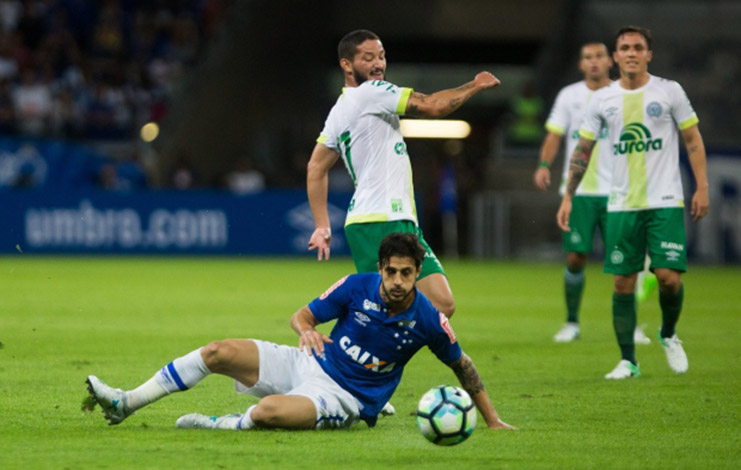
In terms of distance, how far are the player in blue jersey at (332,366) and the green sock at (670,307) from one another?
311cm

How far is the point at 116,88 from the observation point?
90.4 ft

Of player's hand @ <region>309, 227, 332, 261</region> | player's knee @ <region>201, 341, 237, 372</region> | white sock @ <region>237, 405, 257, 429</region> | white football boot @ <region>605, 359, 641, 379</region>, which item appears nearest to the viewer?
player's knee @ <region>201, 341, 237, 372</region>

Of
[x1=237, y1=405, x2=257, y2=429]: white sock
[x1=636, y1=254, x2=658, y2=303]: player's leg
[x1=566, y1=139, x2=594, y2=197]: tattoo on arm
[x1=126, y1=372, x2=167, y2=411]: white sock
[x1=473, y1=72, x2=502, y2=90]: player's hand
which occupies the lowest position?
[x1=636, y1=254, x2=658, y2=303]: player's leg

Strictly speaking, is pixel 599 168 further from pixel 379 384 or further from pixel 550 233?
pixel 550 233

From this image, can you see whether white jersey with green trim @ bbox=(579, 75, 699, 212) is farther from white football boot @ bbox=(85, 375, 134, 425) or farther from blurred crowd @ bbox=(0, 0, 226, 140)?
blurred crowd @ bbox=(0, 0, 226, 140)

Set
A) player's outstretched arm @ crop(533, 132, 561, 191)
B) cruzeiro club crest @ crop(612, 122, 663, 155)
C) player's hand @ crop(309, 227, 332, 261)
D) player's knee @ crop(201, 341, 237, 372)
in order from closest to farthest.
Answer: player's knee @ crop(201, 341, 237, 372) < player's hand @ crop(309, 227, 332, 261) < cruzeiro club crest @ crop(612, 122, 663, 155) < player's outstretched arm @ crop(533, 132, 561, 191)

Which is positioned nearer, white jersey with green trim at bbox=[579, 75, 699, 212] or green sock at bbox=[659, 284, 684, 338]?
white jersey with green trim at bbox=[579, 75, 699, 212]

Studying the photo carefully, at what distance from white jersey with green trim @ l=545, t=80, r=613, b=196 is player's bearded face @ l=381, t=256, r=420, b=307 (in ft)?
18.3

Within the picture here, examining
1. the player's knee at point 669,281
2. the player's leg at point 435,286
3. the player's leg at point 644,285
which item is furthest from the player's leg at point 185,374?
the player's leg at point 644,285

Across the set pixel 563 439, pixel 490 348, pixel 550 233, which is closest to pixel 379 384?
pixel 563 439

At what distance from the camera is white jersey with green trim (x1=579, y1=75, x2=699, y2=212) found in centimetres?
953

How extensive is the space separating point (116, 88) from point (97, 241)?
13.6 feet

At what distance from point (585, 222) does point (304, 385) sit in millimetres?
5578

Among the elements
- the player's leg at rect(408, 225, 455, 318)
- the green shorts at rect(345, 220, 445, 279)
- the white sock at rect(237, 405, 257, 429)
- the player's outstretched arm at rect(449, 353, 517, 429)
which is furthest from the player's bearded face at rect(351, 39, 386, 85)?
the white sock at rect(237, 405, 257, 429)
